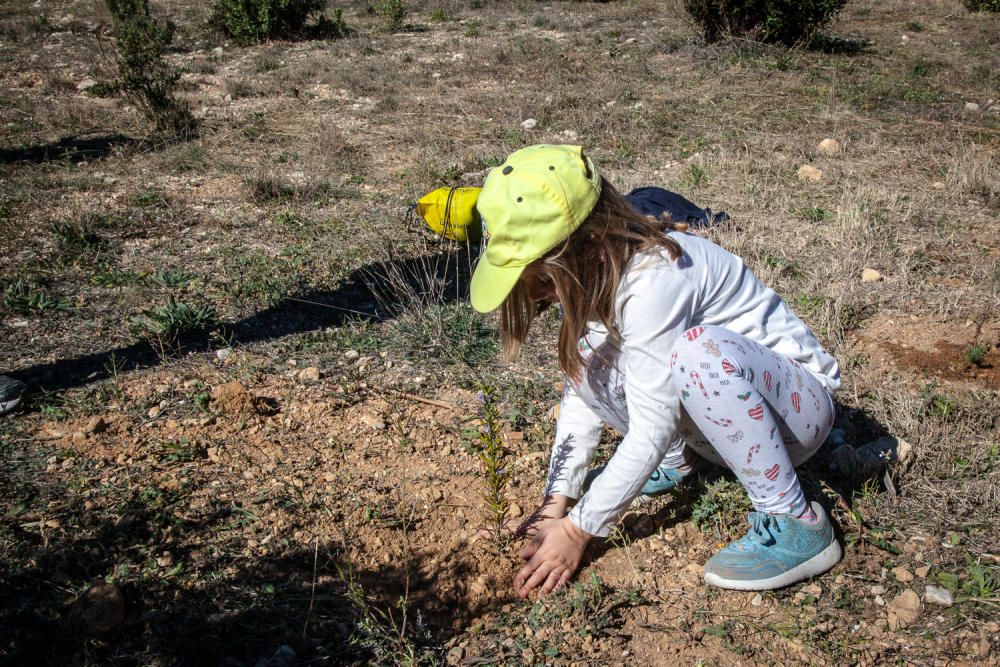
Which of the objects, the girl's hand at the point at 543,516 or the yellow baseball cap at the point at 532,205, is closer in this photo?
the yellow baseball cap at the point at 532,205

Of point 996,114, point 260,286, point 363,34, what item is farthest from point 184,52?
point 996,114

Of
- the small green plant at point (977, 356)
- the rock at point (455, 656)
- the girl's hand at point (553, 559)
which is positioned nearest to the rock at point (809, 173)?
the small green plant at point (977, 356)

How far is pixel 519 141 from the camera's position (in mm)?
5840

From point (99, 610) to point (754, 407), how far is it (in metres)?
1.65

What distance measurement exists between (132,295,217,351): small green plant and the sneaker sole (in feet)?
7.71

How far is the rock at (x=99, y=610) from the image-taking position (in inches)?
67.1

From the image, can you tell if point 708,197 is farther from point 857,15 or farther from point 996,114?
point 857,15

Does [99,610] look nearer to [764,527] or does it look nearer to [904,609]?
[764,527]

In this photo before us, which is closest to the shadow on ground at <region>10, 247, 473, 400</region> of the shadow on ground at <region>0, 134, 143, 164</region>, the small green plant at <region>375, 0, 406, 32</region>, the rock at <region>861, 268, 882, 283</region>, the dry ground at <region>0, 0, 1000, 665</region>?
the dry ground at <region>0, 0, 1000, 665</region>

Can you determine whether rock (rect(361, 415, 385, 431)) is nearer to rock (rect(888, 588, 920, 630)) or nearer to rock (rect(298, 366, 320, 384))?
rock (rect(298, 366, 320, 384))

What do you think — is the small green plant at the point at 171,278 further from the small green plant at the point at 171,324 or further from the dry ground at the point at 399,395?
the small green plant at the point at 171,324

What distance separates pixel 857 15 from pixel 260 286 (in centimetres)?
1157

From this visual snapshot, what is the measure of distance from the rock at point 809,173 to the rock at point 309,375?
354 cm

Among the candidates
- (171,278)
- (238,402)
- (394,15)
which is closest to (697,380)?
(238,402)
